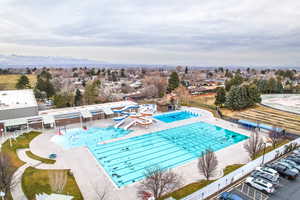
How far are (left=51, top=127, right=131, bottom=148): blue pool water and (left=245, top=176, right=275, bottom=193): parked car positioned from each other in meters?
16.1

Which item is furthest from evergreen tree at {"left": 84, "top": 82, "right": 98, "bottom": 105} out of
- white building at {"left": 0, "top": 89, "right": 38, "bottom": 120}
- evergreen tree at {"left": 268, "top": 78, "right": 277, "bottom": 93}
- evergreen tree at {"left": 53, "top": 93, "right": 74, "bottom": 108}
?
evergreen tree at {"left": 268, "top": 78, "right": 277, "bottom": 93}

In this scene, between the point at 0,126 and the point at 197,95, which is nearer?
the point at 0,126

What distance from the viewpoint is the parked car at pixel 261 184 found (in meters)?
12.4

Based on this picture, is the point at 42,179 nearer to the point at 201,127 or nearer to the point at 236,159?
the point at 236,159

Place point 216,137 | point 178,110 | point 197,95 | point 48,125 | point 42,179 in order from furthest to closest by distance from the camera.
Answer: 1. point 197,95
2. point 178,110
3. point 48,125
4. point 216,137
5. point 42,179

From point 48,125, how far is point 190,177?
22116mm

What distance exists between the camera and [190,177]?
14898 mm

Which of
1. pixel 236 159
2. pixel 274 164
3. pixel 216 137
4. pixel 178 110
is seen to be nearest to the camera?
pixel 274 164

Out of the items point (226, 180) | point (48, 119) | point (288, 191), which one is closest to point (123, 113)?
point (48, 119)

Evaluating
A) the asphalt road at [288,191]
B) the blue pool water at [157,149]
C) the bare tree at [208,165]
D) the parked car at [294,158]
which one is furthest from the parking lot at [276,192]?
the blue pool water at [157,149]

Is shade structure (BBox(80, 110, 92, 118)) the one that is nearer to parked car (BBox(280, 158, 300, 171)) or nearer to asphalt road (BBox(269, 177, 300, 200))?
asphalt road (BBox(269, 177, 300, 200))

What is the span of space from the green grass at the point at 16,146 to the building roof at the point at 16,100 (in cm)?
534

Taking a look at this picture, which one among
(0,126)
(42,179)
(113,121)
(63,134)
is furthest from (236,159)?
(0,126)

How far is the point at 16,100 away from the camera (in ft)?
94.3
